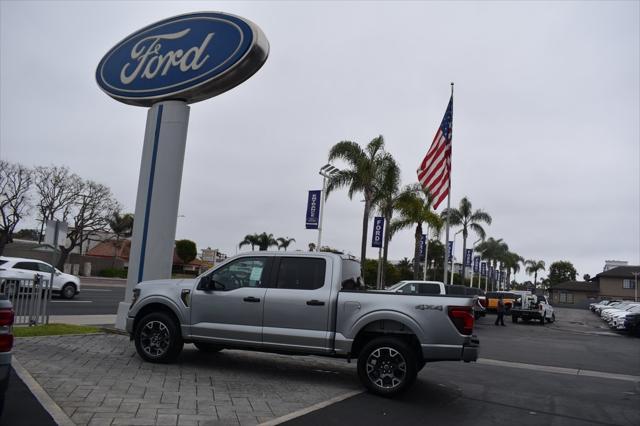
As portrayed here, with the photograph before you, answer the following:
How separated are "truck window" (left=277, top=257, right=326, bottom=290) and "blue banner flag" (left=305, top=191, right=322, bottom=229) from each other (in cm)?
1698

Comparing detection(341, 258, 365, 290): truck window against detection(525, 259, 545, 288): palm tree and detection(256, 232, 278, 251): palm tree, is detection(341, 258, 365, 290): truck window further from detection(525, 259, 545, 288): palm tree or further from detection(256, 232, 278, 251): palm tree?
detection(525, 259, 545, 288): palm tree

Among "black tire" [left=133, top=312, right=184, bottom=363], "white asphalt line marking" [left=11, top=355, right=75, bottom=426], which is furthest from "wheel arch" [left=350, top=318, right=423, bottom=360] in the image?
"white asphalt line marking" [left=11, top=355, right=75, bottom=426]

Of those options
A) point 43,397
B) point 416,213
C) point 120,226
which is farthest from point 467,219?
point 43,397

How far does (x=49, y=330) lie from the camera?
11398 mm

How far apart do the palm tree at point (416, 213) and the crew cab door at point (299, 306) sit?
25.7 metres

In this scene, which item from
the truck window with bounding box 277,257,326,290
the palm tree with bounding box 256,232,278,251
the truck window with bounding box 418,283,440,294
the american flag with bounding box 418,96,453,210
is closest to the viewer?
the truck window with bounding box 277,257,326,290

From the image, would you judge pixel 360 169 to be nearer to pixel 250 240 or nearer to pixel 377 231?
pixel 377 231

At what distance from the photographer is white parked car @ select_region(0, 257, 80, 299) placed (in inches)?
844

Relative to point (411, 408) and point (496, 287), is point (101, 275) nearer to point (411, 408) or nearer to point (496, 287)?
point (411, 408)

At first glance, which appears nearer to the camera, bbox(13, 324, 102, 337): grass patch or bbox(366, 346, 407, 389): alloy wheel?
bbox(366, 346, 407, 389): alloy wheel

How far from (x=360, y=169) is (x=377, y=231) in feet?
13.9

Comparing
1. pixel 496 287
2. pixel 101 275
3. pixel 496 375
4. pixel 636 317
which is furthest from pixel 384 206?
pixel 496 287

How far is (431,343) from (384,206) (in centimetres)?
2662

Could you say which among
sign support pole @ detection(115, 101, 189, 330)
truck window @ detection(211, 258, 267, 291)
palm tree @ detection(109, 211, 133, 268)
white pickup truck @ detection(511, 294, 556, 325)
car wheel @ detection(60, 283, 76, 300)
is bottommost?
car wheel @ detection(60, 283, 76, 300)
